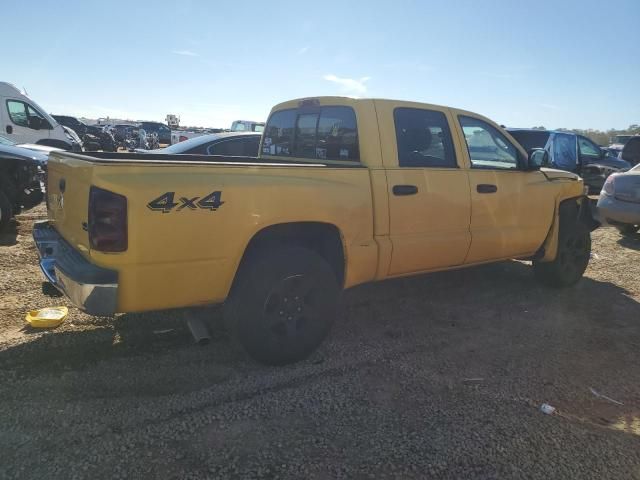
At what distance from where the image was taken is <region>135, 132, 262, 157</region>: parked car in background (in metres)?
7.36

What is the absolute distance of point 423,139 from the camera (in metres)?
4.21

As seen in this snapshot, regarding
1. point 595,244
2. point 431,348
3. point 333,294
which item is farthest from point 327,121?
point 595,244

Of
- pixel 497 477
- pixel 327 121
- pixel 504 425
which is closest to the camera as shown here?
pixel 497 477

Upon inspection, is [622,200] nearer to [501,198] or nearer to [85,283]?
[501,198]

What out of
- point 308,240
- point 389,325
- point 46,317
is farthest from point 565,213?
point 46,317

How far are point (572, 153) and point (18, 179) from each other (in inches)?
453

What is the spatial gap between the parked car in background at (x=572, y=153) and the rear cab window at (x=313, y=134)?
6.95 meters

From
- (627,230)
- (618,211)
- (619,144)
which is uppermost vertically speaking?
(619,144)

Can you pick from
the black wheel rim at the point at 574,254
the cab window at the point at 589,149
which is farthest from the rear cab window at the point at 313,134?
the cab window at the point at 589,149

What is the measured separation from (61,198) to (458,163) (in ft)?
10.4

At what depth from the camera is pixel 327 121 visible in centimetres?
421

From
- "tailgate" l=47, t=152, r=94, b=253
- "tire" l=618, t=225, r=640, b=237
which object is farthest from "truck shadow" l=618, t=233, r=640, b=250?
"tailgate" l=47, t=152, r=94, b=253

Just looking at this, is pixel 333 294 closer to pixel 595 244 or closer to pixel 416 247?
pixel 416 247

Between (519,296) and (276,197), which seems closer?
(276,197)
